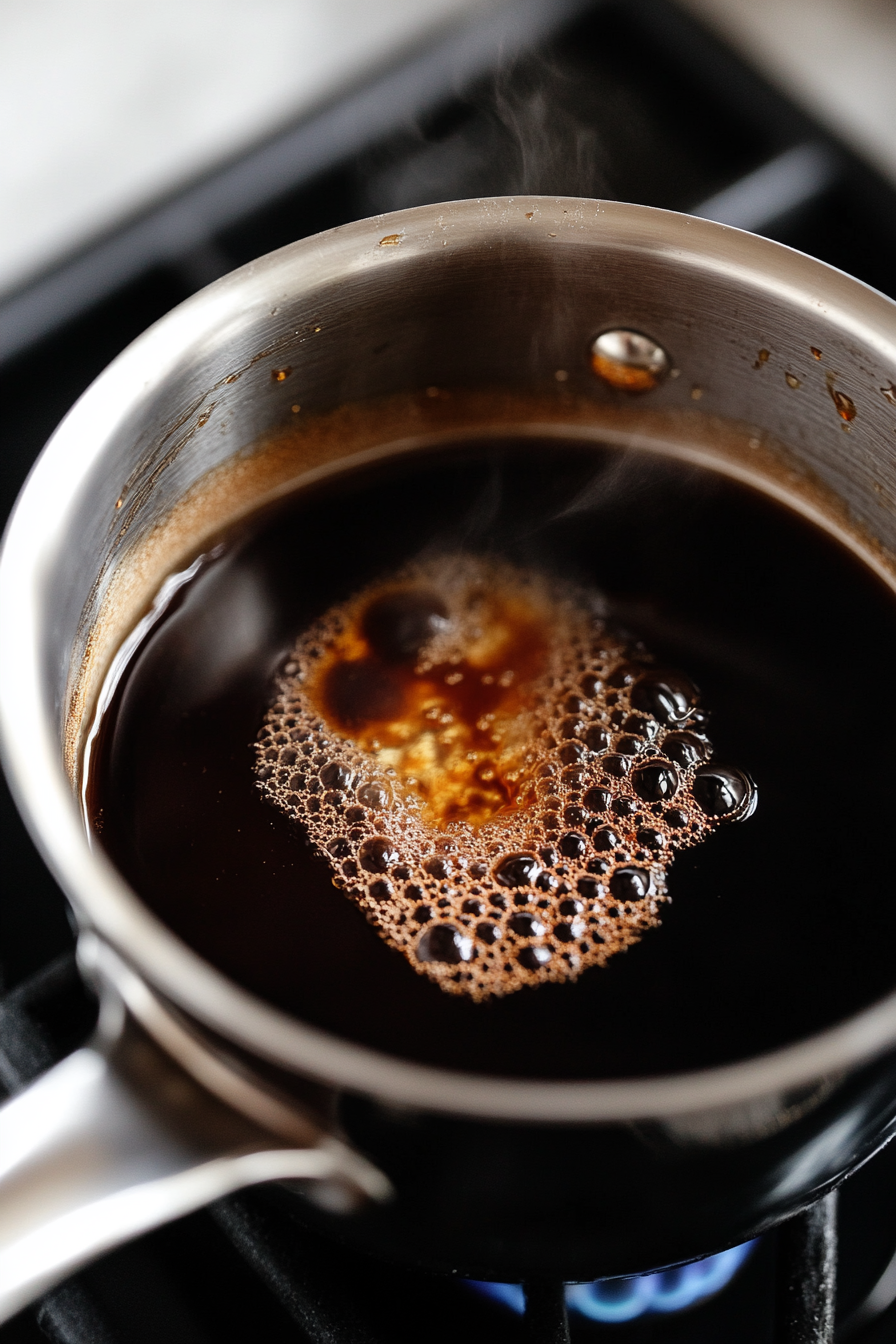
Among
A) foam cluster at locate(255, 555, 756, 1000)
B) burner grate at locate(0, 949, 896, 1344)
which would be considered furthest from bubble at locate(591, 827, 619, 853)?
burner grate at locate(0, 949, 896, 1344)

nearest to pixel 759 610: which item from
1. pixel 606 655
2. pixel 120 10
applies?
pixel 606 655

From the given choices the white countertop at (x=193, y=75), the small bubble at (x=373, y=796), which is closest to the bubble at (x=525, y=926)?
the small bubble at (x=373, y=796)

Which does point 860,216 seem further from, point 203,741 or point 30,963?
point 30,963

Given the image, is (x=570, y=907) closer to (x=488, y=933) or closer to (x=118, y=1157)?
(x=488, y=933)

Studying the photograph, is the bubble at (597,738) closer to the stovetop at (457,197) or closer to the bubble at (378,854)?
the bubble at (378,854)

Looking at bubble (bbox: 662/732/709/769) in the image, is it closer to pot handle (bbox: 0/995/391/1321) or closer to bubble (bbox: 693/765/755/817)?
bubble (bbox: 693/765/755/817)

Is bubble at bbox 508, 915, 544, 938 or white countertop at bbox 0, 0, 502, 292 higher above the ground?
white countertop at bbox 0, 0, 502, 292
